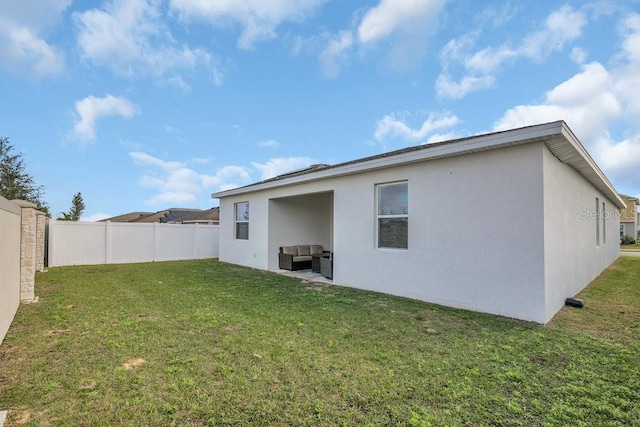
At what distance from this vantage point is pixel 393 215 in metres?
7.25

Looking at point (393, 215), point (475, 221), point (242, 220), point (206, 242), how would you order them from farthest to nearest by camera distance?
point (206, 242) → point (242, 220) → point (393, 215) → point (475, 221)

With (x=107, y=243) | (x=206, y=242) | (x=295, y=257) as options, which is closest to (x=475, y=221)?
(x=295, y=257)

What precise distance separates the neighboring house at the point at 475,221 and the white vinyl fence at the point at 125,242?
338 inches

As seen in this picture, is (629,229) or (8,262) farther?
(629,229)

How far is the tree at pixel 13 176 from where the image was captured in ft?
61.7

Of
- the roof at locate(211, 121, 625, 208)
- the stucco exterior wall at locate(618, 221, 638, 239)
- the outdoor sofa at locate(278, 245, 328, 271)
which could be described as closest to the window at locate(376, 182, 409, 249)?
the roof at locate(211, 121, 625, 208)

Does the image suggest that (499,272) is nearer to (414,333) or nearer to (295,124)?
(414,333)

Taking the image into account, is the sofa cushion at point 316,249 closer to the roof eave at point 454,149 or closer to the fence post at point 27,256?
the roof eave at point 454,149

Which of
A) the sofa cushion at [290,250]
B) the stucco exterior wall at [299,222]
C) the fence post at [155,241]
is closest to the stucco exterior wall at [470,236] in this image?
the sofa cushion at [290,250]

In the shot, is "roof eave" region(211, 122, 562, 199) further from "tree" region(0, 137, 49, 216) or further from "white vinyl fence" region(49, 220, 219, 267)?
"tree" region(0, 137, 49, 216)

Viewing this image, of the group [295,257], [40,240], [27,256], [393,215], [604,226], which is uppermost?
[393,215]

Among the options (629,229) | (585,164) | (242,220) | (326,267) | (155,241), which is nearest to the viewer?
(585,164)

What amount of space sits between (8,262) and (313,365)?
4.84 metres

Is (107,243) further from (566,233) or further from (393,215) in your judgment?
(566,233)
